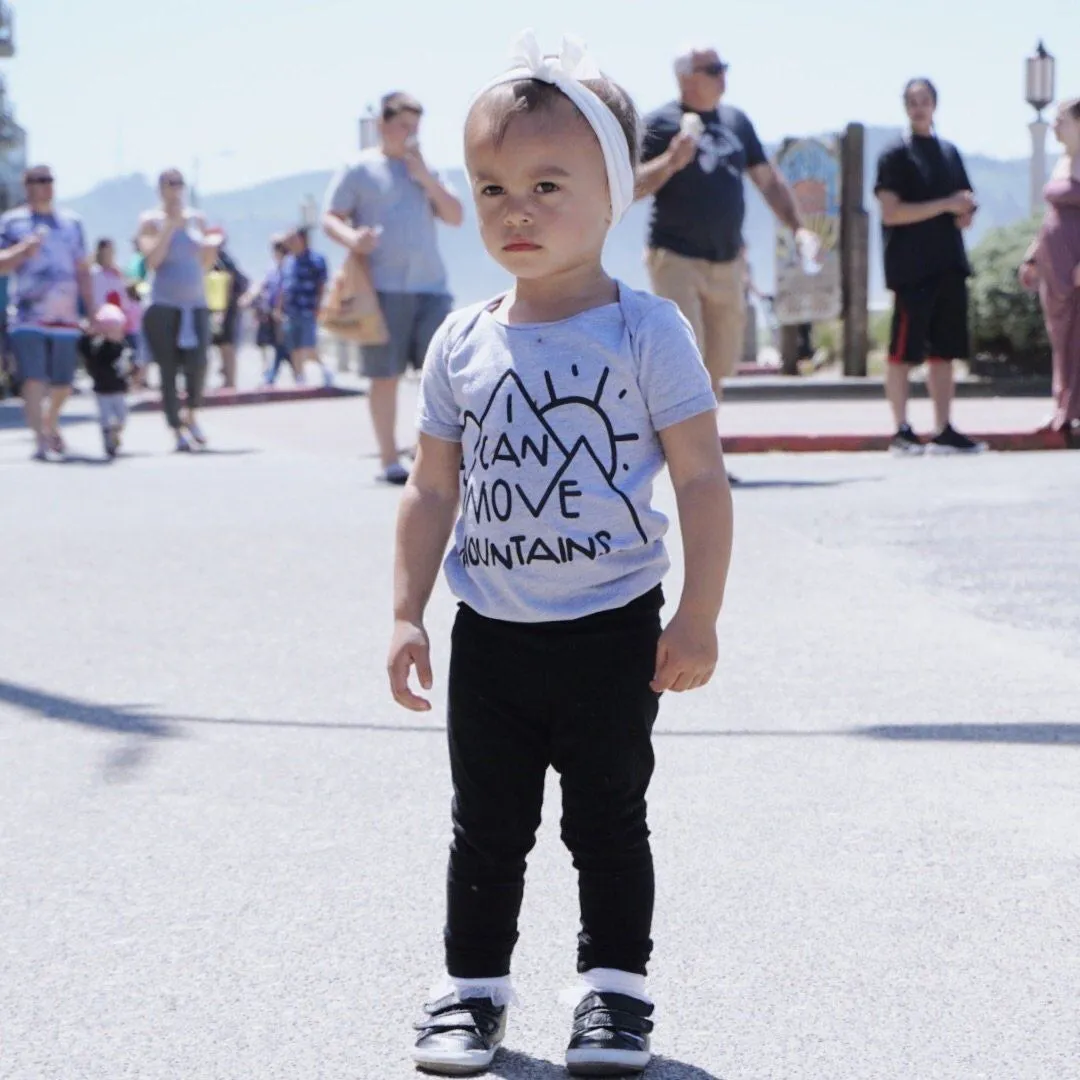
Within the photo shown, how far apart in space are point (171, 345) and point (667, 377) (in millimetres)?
11733

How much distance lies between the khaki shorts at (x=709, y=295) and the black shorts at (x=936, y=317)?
75.9 inches

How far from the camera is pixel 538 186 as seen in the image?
9.83 feet

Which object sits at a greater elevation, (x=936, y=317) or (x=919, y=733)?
(x=936, y=317)

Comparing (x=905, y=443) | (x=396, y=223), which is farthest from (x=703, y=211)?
(x=905, y=443)

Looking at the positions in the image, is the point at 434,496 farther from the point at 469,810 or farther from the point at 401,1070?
the point at 401,1070

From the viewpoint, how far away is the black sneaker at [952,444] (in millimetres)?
12281

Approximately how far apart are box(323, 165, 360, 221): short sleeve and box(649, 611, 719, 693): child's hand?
8367 mm

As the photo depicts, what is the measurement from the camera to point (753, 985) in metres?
3.32

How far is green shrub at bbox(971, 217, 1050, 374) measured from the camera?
18.2 m

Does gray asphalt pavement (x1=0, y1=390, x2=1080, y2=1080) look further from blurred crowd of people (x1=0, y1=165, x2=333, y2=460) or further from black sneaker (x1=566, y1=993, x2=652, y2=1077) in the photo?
blurred crowd of people (x1=0, y1=165, x2=333, y2=460)

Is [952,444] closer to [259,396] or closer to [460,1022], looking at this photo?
[460,1022]

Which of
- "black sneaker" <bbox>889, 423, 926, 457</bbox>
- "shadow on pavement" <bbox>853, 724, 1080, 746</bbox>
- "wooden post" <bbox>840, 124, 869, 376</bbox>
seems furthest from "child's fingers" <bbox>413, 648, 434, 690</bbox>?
"wooden post" <bbox>840, 124, 869, 376</bbox>

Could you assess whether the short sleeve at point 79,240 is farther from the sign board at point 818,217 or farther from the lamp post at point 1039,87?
the lamp post at point 1039,87

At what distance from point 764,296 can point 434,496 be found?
Answer: 2191 centimetres
